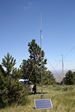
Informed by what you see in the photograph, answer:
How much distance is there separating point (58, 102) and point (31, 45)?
59.3 ft

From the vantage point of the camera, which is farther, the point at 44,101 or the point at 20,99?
the point at 20,99

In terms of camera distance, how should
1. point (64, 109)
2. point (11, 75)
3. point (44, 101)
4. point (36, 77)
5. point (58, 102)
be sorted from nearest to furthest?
point (44, 101) < point (64, 109) < point (58, 102) < point (11, 75) < point (36, 77)

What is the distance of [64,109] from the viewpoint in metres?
23.2

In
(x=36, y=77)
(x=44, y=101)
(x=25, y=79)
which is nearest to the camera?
(x=44, y=101)

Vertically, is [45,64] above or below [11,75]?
above

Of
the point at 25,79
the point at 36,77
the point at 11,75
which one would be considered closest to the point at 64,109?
the point at 11,75

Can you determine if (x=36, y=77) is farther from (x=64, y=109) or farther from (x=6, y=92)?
(x=64, y=109)

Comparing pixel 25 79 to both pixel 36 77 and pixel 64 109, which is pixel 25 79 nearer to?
pixel 36 77

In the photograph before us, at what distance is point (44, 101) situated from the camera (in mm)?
20219

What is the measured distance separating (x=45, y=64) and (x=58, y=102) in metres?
17.7

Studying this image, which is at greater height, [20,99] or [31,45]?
[31,45]

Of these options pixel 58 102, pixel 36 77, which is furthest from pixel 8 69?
pixel 36 77

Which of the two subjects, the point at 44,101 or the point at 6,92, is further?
the point at 6,92

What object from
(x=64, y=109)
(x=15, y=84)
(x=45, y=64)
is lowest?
(x=64, y=109)
